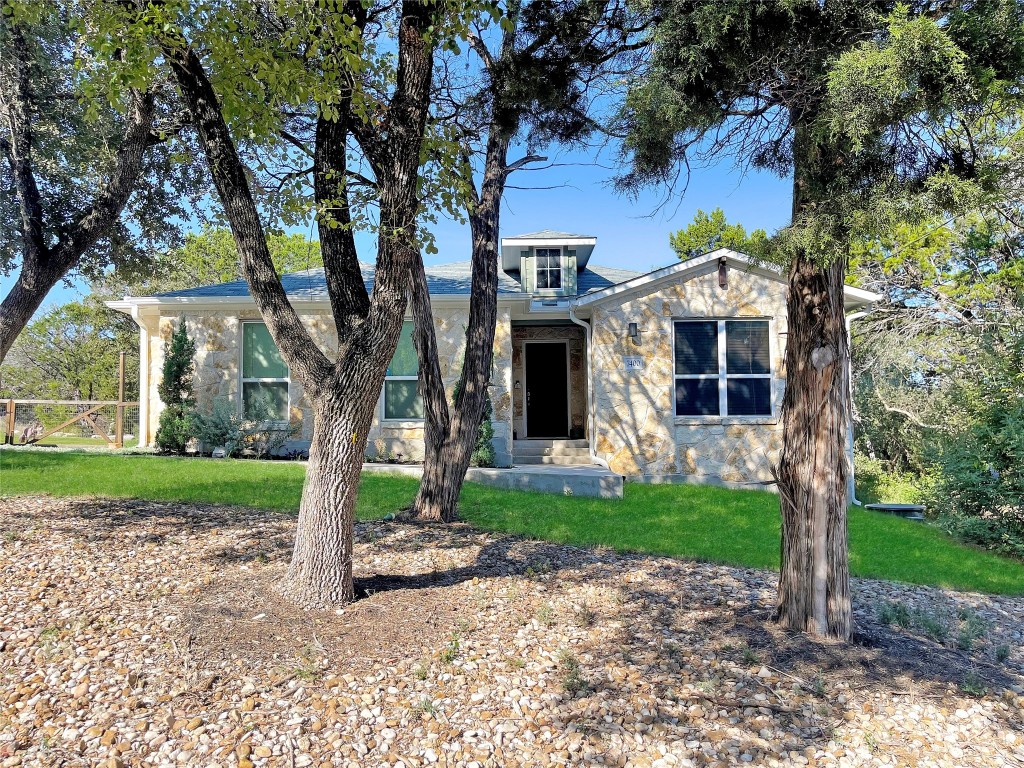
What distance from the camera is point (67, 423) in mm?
15484

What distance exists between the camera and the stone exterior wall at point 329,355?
36.0 feet

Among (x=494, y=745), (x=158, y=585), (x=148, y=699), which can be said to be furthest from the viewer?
(x=158, y=585)

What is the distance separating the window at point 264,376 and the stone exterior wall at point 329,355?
13 cm

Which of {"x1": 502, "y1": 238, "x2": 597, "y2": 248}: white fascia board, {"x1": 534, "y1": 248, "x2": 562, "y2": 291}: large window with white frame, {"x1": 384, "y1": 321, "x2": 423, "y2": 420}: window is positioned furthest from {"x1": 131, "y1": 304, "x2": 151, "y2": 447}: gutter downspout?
{"x1": 534, "y1": 248, "x2": 562, "y2": 291}: large window with white frame

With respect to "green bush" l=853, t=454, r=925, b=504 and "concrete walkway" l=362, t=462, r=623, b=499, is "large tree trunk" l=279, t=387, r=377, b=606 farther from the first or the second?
"green bush" l=853, t=454, r=925, b=504

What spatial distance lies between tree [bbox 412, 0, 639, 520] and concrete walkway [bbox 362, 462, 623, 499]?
2.63 m

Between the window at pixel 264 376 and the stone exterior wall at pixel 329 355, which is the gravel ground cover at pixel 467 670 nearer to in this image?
the stone exterior wall at pixel 329 355

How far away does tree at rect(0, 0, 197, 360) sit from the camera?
6.44m

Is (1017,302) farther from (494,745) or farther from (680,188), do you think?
(494,745)

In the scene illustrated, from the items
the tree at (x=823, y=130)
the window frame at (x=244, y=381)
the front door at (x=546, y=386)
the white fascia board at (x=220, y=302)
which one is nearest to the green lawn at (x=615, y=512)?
the window frame at (x=244, y=381)

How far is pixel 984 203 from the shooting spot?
2.94m

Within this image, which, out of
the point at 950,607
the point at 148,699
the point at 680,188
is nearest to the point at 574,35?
the point at 680,188

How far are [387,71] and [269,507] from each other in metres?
4.68

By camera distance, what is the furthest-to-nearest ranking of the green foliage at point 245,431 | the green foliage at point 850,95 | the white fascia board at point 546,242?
the white fascia board at point 546,242, the green foliage at point 245,431, the green foliage at point 850,95
